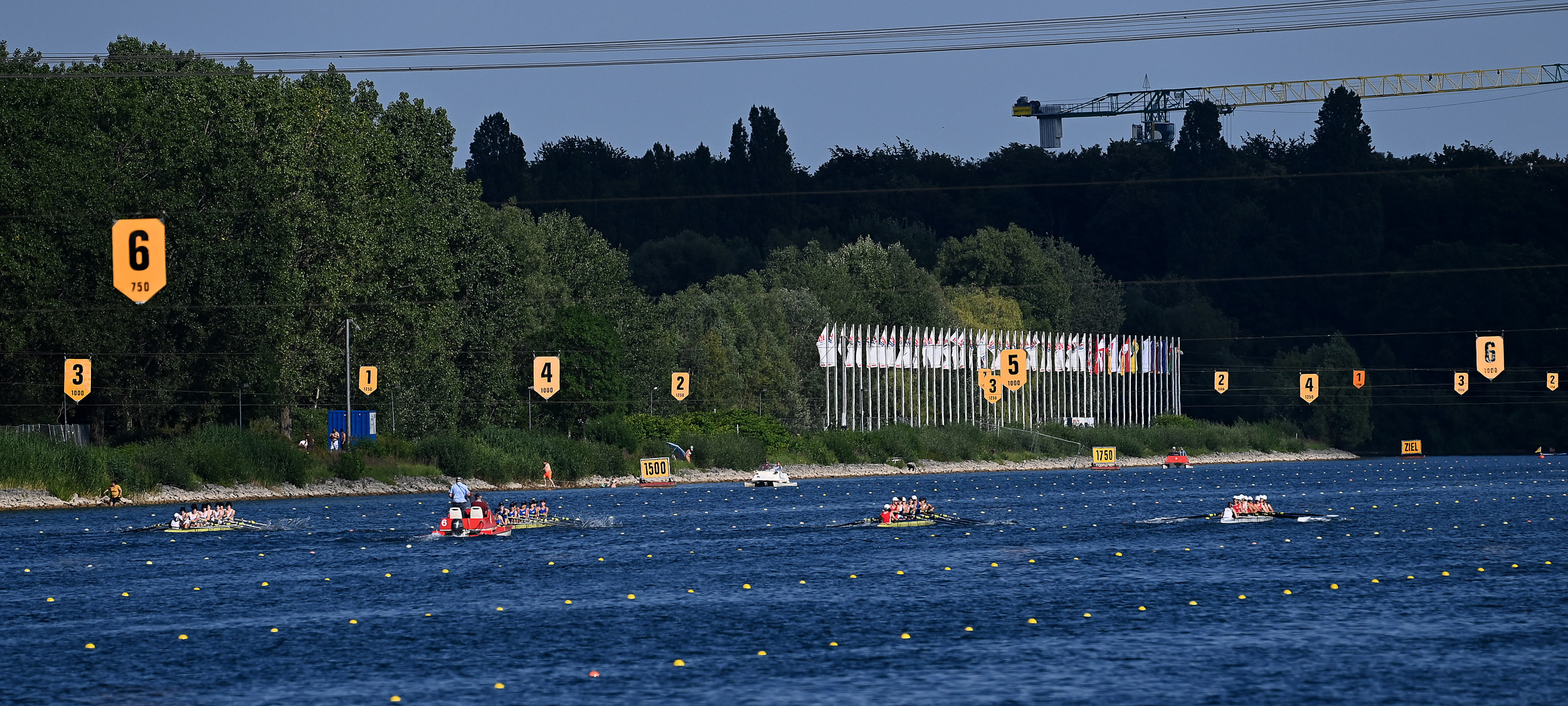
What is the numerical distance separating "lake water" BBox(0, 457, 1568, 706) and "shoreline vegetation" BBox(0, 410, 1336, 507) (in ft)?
20.5

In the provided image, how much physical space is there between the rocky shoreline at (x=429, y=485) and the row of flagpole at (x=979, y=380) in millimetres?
6414

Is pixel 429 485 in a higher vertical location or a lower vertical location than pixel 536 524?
higher

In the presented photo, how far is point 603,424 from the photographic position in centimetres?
12594

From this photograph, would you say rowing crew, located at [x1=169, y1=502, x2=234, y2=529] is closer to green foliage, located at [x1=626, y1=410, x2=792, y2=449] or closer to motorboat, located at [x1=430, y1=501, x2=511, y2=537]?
motorboat, located at [x1=430, y1=501, x2=511, y2=537]

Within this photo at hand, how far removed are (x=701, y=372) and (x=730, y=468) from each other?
69.7 ft

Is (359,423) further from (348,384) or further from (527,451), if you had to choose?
(527,451)

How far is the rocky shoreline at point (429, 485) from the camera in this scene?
276 feet

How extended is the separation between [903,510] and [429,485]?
3935 cm

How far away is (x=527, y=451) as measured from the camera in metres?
112

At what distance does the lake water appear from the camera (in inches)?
1369

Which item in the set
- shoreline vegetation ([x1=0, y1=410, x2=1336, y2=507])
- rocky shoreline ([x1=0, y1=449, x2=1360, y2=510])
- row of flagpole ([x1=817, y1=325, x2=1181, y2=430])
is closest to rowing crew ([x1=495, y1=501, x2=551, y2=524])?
rocky shoreline ([x1=0, y1=449, x2=1360, y2=510])

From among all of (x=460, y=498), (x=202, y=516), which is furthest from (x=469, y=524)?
(x=202, y=516)

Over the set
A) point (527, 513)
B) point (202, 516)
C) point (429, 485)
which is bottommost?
point (429, 485)

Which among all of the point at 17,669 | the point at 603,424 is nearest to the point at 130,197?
the point at 603,424
